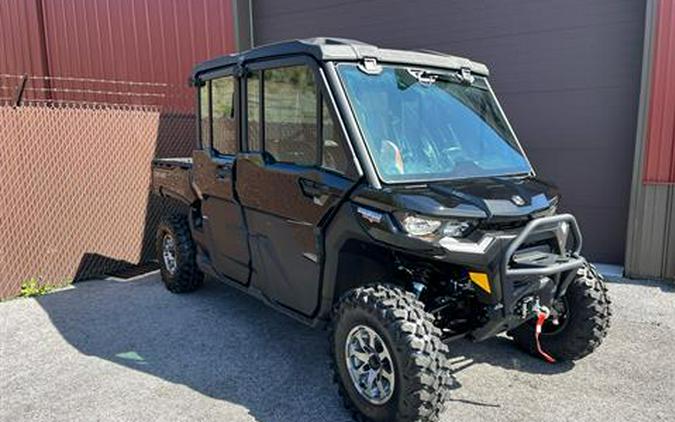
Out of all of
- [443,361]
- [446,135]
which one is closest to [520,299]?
[443,361]

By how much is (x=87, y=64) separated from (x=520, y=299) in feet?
35.3

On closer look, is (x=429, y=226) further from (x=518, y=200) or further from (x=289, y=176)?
(x=289, y=176)

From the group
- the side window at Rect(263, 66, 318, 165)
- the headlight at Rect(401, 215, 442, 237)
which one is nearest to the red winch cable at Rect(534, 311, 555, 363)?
the headlight at Rect(401, 215, 442, 237)

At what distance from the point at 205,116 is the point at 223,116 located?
41 cm

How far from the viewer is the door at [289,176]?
3.59 meters

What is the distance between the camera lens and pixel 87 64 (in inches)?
441

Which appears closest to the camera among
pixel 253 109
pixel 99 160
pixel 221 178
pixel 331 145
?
pixel 331 145

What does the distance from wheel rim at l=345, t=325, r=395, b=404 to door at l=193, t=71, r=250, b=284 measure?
5.02 feet

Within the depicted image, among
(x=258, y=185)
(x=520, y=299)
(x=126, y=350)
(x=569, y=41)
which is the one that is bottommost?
(x=126, y=350)

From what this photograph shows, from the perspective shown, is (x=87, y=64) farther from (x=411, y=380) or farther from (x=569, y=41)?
(x=411, y=380)

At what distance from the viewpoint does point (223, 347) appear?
446cm

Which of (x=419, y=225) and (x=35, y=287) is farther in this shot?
(x=35, y=287)

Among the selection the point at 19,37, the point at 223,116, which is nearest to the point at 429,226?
the point at 223,116

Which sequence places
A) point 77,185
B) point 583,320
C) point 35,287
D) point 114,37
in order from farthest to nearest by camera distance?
1. point 114,37
2. point 77,185
3. point 35,287
4. point 583,320
